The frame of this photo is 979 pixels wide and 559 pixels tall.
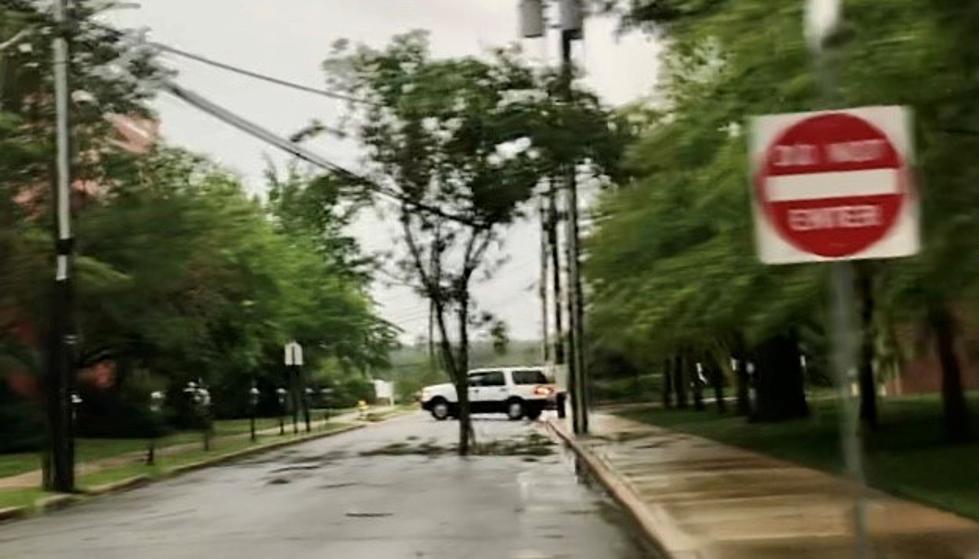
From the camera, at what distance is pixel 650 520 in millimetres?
15375

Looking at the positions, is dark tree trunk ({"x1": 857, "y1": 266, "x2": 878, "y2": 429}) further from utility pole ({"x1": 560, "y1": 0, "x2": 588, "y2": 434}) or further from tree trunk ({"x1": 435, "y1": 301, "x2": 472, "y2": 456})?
tree trunk ({"x1": 435, "y1": 301, "x2": 472, "y2": 456})

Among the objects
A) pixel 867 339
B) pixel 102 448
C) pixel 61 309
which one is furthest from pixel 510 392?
pixel 867 339

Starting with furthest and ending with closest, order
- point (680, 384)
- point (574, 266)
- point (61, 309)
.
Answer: point (680, 384) < point (574, 266) < point (61, 309)

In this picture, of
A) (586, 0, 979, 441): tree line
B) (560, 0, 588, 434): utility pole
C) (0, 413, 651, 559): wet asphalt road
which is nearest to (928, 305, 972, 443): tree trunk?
(586, 0, 979, 441): tree line

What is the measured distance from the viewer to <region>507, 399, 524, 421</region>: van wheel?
53812 millimetres

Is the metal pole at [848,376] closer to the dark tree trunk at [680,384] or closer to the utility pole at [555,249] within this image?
the utility pole at [555,249]

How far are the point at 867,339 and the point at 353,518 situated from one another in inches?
296

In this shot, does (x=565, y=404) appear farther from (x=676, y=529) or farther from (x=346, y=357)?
(x=676, y=529)

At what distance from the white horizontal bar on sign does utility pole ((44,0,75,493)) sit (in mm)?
18379

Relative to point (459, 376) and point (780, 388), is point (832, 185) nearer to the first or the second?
point (459, 376)

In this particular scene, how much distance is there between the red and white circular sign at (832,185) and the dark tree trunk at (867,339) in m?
8.69

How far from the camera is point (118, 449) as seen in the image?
131ft

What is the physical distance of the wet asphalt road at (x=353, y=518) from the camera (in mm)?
14500

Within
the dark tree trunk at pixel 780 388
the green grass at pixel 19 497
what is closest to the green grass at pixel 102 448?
the green grass at pixel 19 497
